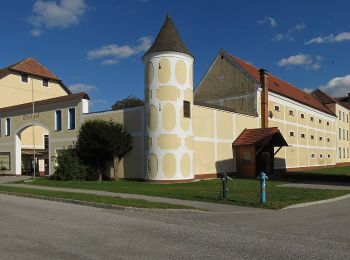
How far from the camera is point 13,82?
149 ft

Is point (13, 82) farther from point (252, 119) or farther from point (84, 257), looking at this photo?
point (84, 257)

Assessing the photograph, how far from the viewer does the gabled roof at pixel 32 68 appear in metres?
46.1

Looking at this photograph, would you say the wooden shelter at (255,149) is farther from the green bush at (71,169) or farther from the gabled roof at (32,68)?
the gabled roof at (32,68)

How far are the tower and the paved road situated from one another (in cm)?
1425

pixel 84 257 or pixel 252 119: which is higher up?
pixel 252 119

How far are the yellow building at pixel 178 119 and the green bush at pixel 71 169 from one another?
2602mm

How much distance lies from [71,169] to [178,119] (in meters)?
8.31

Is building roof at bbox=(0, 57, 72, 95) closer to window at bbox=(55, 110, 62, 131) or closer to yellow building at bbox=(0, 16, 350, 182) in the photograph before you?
yellow building at bbox=(0, 16, 350, 182)

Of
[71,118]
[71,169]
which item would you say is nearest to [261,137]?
[71,169]

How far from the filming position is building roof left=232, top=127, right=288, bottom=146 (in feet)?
110

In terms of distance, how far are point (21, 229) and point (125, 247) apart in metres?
3.37

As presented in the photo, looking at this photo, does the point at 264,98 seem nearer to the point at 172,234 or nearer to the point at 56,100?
the point at 56,100

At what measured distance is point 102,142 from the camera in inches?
1173

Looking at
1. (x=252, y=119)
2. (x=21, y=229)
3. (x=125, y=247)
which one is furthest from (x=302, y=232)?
(x=252, y=119)
